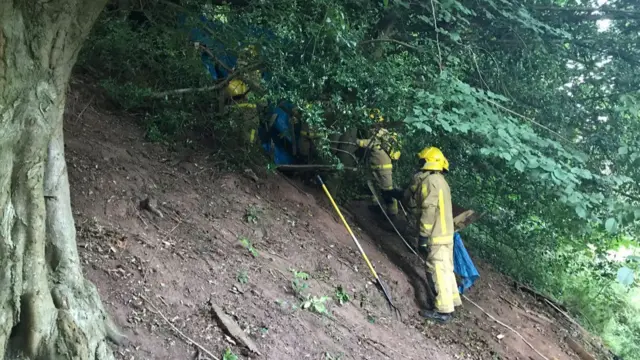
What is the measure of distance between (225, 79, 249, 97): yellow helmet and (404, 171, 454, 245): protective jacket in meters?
2.55

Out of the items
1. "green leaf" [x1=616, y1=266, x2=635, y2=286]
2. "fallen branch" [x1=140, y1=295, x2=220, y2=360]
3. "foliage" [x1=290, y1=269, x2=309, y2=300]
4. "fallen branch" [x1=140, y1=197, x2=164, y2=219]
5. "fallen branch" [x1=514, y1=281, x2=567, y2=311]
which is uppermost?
"green leaf" [x1=616, y1=266, x2=635, y2=286]

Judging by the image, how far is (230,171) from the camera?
6.33 m

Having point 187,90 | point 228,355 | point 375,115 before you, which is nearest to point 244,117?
point 187,90

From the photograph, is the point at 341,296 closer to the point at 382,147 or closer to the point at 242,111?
the point at 382,147

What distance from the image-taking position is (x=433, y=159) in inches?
247

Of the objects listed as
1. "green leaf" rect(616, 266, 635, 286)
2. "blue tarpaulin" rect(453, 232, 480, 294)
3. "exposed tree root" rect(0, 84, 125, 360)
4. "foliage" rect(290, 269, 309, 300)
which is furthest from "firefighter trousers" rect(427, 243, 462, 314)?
"green leaf" rect(616, 266, 635, 286)

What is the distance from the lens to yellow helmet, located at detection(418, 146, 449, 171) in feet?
20.6

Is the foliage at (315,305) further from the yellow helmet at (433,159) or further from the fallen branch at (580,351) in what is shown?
the fallen branch at (580,351)

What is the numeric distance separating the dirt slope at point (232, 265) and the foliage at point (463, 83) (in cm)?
71

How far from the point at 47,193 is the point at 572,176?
4054mm

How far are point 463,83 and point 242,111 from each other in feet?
8.93

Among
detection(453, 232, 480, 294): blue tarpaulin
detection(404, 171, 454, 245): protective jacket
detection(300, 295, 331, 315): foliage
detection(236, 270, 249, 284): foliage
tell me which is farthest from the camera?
detection(453, 232, 480, 294): blue tarpaulin

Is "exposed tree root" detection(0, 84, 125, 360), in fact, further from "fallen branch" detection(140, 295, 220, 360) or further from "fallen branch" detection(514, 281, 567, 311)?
"fallen branch" detection(514, 281, 567, 311)

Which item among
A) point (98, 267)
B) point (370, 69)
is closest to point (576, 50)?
point (370, 69)
